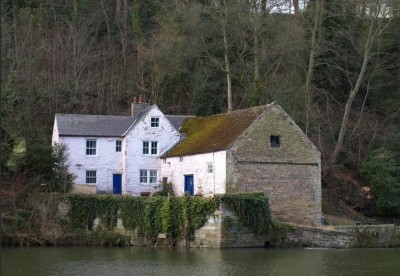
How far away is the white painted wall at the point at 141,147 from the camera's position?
1665 inches

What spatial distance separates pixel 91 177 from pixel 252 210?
1268 cm

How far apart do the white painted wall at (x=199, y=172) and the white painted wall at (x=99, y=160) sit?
3.00 meters

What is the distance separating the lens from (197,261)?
2744 centimetres

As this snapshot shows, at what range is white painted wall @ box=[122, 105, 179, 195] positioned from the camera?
42281mm

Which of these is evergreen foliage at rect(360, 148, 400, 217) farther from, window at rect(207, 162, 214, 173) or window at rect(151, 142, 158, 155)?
window at rect(151, 142, 158, 155)

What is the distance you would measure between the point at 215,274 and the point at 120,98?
99.5 ft

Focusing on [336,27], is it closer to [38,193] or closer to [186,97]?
[186,97]

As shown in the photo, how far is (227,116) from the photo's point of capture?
1631 inches

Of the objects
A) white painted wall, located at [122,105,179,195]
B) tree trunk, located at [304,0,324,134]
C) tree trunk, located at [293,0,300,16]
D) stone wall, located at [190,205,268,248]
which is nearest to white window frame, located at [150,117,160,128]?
white painted wall, located at [122,105,179,195]

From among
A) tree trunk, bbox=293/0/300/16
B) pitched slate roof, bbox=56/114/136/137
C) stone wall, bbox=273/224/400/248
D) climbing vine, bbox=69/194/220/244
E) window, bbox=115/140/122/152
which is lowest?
stone wall, bbox=273/224/400/248

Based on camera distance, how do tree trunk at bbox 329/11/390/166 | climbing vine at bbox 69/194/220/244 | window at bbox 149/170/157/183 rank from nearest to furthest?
climbing vine at bbox 69/194/220/244 < window at bbox 149/170/157/183 < tree trunk at bbox 329/11/390/166

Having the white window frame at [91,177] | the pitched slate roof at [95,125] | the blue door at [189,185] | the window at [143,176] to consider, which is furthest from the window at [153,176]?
the white window frame at [91,177]

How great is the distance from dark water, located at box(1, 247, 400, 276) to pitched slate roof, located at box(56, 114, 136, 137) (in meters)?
10.9

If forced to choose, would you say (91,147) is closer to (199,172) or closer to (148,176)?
(148,176)
